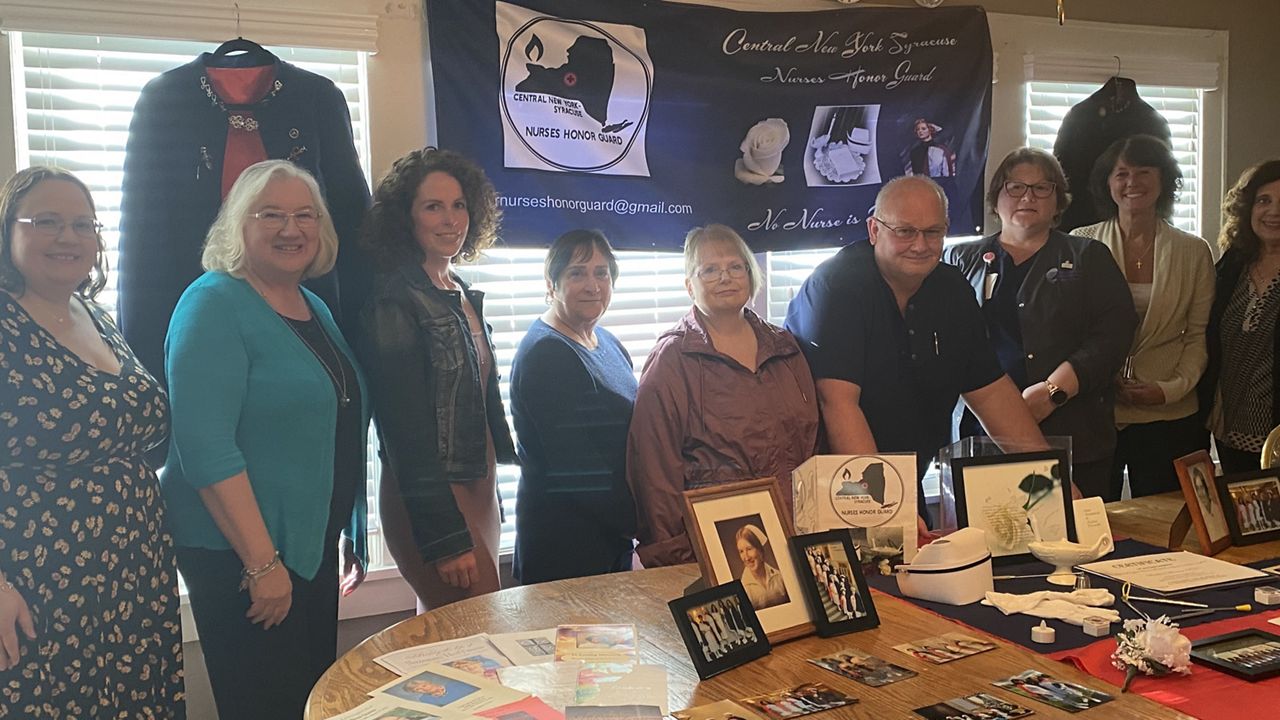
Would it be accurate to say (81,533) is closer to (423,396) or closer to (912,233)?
(423,396)

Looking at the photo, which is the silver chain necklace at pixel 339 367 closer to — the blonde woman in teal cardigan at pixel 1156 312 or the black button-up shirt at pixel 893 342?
the black button-up shirt at pixel 893 342

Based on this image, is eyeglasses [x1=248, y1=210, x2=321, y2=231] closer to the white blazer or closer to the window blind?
the white blazer

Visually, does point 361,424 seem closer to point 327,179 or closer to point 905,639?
point 327,179

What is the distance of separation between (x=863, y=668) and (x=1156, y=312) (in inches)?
101

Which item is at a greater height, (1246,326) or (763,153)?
(763,153)

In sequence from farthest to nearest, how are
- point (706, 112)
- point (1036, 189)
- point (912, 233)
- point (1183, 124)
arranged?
point (1183, 124), point (706, 112), point (1036, 189), point (912, 233)

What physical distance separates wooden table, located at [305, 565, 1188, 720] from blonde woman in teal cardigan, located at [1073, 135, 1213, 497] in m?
2.20

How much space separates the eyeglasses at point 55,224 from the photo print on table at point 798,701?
5.48 feet

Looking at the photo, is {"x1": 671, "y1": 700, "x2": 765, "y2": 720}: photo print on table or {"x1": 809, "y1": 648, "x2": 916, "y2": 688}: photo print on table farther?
{"x1": 809, "y1": 648, "x2": 916, "y2": 688}: photo print on table

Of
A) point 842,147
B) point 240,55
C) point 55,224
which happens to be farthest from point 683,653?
point 842,147

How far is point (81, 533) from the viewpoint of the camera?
2.11 m

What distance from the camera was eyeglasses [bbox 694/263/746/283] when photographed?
9.24 ft

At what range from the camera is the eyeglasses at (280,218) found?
7.98 feet

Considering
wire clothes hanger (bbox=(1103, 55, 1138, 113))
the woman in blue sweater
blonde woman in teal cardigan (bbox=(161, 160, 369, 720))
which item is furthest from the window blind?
blonde woman in teal cardigan (bbox=(161, 160, 369, 720))
